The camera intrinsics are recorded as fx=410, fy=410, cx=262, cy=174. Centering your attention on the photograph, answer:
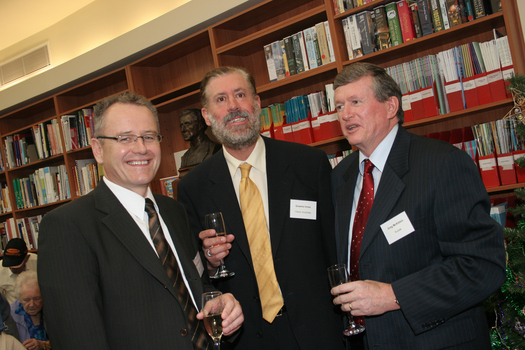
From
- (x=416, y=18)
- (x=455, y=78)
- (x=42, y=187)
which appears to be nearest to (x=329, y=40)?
(x=416, y=18)

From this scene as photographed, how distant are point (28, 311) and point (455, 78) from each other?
3.99 meters

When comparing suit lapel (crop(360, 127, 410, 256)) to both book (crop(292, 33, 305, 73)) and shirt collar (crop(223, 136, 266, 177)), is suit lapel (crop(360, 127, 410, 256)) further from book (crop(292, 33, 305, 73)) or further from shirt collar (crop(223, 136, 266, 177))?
book (crop(292, 33, 305, 73))

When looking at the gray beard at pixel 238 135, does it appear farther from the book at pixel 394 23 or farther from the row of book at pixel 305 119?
the book at pixel 394 23

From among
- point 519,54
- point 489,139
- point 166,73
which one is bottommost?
point 489,139

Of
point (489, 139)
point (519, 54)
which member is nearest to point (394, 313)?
point (489, 139)

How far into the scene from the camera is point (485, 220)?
150cm

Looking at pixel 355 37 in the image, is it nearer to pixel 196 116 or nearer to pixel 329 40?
pixel 329 40

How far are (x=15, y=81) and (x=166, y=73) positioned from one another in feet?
9.56

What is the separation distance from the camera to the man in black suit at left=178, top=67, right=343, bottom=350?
76.4 inches

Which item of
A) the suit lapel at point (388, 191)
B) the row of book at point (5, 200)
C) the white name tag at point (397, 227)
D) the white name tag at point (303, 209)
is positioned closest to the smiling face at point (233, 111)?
the white name tag at point (303, 209)

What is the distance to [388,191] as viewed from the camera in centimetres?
171

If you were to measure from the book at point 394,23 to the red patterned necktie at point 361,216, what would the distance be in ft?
6.19

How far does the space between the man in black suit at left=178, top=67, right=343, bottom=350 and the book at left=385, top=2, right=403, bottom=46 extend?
63.3 inches

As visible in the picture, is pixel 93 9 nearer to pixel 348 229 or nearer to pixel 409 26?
pixel 409 26
